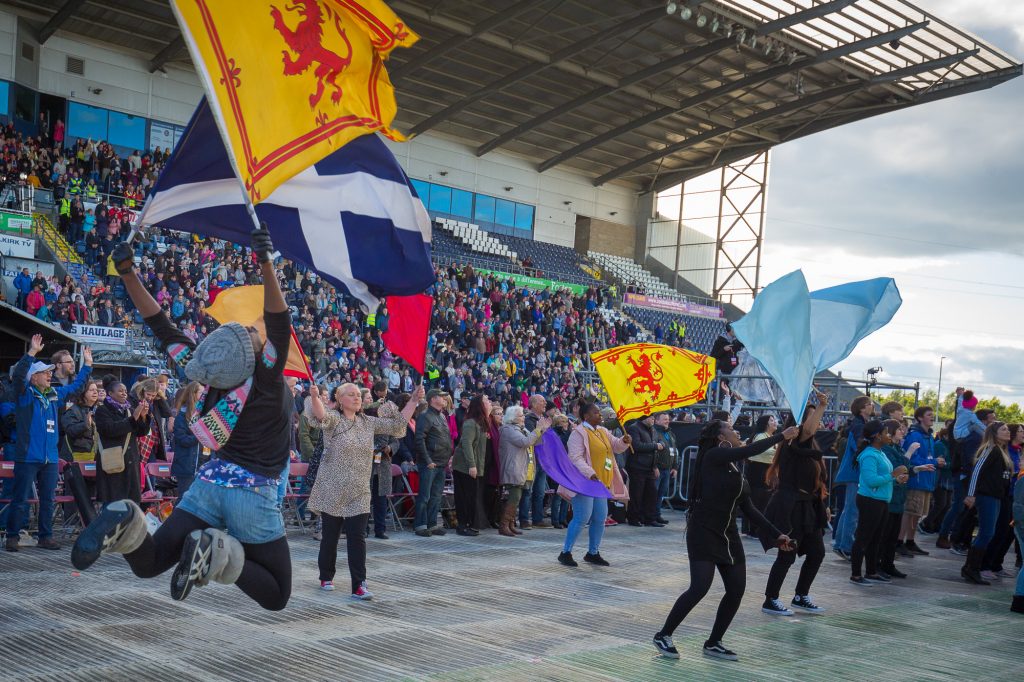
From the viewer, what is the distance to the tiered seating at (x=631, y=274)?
4612 centimetres

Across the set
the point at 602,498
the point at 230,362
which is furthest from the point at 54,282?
the point at 230,362

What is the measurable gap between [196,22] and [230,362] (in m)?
2.55

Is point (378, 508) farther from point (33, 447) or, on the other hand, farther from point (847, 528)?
point (847, 528)

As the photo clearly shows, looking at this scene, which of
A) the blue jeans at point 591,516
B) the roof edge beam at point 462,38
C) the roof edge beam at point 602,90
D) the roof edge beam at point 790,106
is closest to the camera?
the blue jeans at point 591,516

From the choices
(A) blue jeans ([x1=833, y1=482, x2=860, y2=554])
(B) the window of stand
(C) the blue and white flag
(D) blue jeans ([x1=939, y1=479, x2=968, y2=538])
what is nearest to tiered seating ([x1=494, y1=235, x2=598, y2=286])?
(B) the window of stand

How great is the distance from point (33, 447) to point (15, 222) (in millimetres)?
15969

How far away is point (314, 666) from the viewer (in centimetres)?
602

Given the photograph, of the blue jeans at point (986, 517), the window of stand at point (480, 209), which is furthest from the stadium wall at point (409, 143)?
the blue jeans at point (986, 517)

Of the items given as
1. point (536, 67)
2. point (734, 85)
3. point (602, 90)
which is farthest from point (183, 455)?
point (734, 85)

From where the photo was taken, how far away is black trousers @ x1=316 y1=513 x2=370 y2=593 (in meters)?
8.16

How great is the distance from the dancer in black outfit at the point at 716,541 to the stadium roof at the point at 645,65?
81.2 feet

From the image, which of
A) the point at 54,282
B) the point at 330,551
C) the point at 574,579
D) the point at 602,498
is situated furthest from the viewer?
the point at 54,282

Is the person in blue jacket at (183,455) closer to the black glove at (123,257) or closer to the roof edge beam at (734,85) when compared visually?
the black glove at (123,257)

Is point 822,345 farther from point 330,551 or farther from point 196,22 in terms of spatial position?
point 196,22
